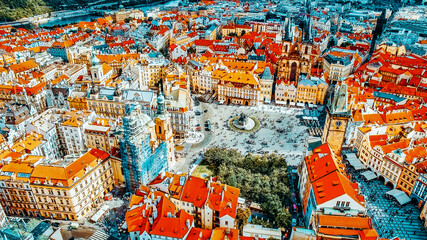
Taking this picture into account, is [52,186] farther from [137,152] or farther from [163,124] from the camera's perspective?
[163,124]

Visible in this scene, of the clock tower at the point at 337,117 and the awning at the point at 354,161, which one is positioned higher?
the clock tower at the point at 337,117

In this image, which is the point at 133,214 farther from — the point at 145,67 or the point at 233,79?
the point at 145,67

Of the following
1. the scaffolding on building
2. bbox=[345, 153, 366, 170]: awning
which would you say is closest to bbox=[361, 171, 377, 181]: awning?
bbox=[345, 153, 366, 170]: awning

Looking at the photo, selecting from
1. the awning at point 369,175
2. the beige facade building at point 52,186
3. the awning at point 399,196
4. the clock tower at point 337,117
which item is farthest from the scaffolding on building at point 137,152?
the awning at point 399,196

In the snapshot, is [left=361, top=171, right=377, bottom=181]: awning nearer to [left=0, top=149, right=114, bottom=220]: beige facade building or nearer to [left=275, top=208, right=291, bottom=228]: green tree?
[left=275, top=208, right=291, bottom=228]: green tree

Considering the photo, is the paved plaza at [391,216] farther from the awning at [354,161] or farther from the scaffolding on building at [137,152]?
the scaffolding on building at [137,152]

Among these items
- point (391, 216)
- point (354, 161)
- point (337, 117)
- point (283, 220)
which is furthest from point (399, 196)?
point (283, 220)
